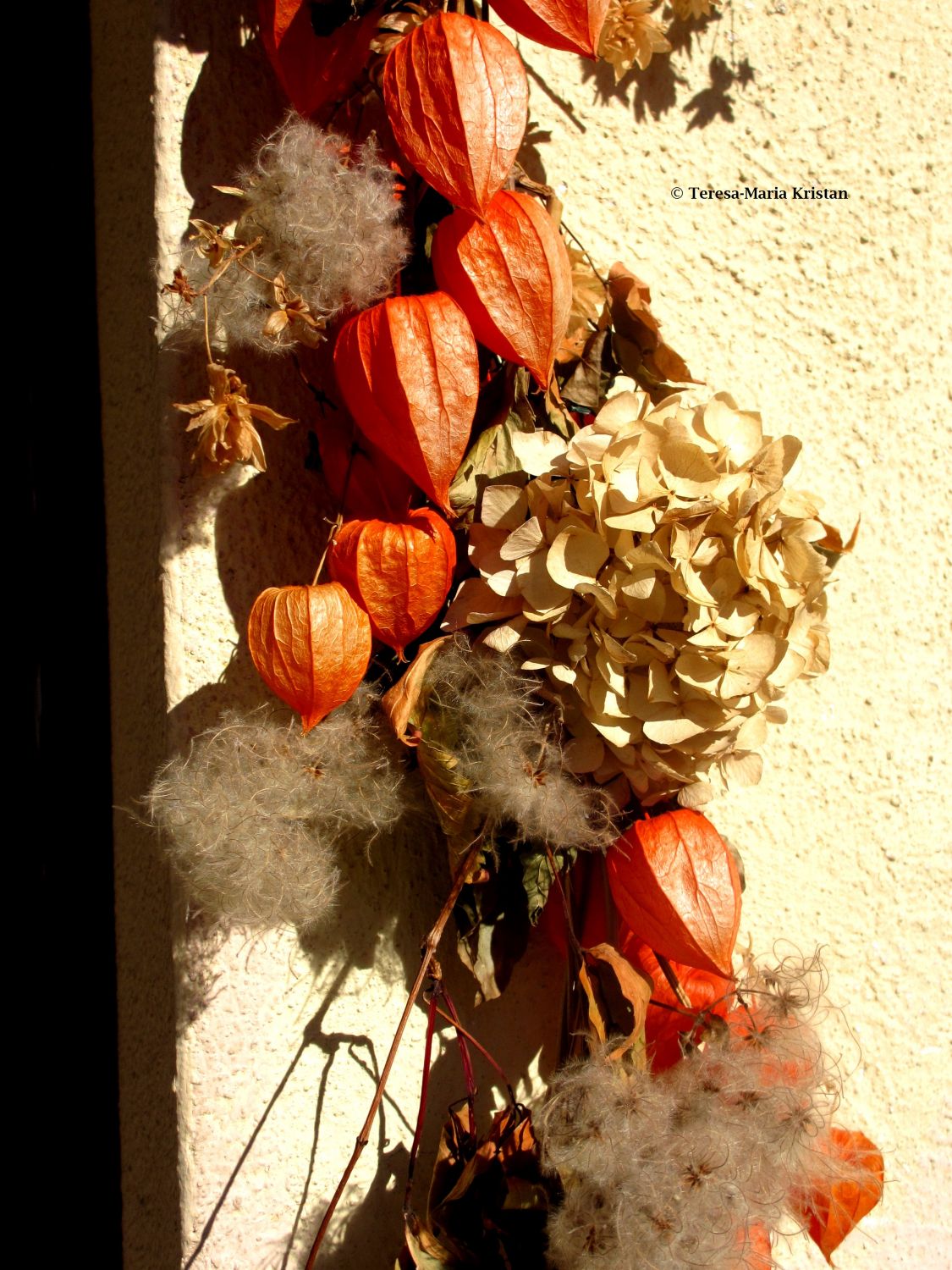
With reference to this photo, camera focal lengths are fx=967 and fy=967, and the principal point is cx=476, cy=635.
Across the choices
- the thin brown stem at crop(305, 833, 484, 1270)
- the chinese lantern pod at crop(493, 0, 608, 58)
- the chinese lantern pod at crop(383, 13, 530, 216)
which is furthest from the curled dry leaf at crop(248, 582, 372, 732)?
the chinese lantern pod at crop(493, 0, 608, 58)

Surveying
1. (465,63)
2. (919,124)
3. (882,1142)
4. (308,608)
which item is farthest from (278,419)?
(882,1142)

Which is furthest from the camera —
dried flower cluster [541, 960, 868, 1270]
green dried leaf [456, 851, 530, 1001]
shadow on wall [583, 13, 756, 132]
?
shadow on wall [583, 13, 756, 132]

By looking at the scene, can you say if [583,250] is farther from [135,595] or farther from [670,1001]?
[670,1001]

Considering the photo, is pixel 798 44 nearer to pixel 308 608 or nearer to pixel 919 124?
pixel 919 124

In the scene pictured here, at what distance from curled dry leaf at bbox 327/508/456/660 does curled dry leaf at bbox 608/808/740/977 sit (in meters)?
0.19

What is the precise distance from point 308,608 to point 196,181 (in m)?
0.29

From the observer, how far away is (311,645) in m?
0.53

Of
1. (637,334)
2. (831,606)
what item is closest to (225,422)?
(637,334)

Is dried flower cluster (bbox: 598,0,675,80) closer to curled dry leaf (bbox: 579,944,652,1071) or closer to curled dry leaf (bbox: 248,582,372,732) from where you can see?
curled dry leaf (bbox: 248,582,372,732)

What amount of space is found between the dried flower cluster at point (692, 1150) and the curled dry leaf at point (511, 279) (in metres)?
0.41

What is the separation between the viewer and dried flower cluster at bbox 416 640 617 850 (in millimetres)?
554

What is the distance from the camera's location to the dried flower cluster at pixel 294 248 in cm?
55

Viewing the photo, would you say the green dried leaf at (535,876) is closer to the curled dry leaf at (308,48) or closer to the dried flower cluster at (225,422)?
the dried flower cluster at (225,422)

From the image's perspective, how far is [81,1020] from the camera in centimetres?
82
